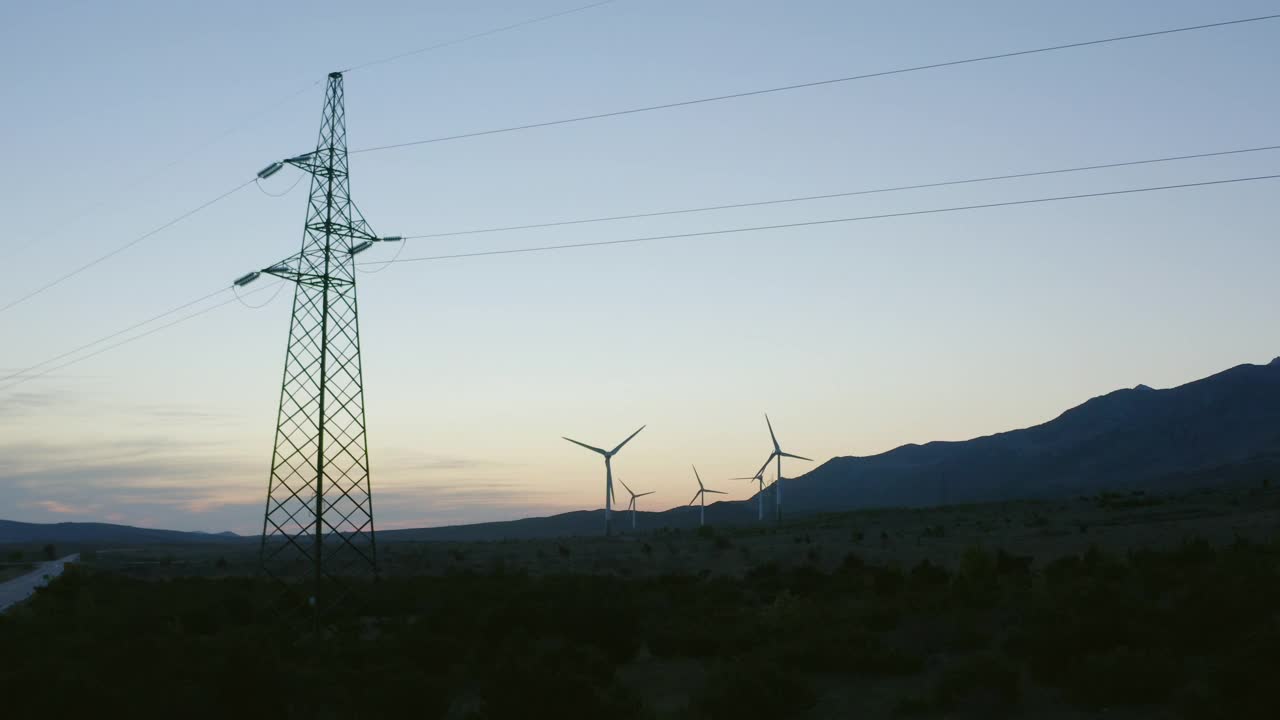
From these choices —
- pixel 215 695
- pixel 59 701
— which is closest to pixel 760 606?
pixel 215 695

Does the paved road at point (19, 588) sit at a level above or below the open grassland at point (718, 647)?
above

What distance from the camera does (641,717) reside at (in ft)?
75.0

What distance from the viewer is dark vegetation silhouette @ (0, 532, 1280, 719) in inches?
898

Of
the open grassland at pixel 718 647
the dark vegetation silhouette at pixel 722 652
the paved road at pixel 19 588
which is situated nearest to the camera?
the dark vegetation silhouette at pixel 722 652

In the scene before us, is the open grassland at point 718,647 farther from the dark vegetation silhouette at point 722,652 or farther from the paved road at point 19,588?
the paved road at point 19,588

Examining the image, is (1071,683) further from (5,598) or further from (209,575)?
(209,575)

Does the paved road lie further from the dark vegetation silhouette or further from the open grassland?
the dark vegetation silhouette

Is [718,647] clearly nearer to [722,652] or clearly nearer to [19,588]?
[722,652]

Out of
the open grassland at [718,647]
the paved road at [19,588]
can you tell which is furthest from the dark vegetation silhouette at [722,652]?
the paved road at [19,588]

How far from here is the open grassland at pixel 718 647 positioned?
907 inches

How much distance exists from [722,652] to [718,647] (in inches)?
17.7

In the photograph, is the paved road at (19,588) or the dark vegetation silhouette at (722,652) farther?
the paved road at (19,588)

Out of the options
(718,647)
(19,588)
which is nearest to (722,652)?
(718,647)

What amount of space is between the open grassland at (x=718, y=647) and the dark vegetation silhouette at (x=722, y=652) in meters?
0.07
